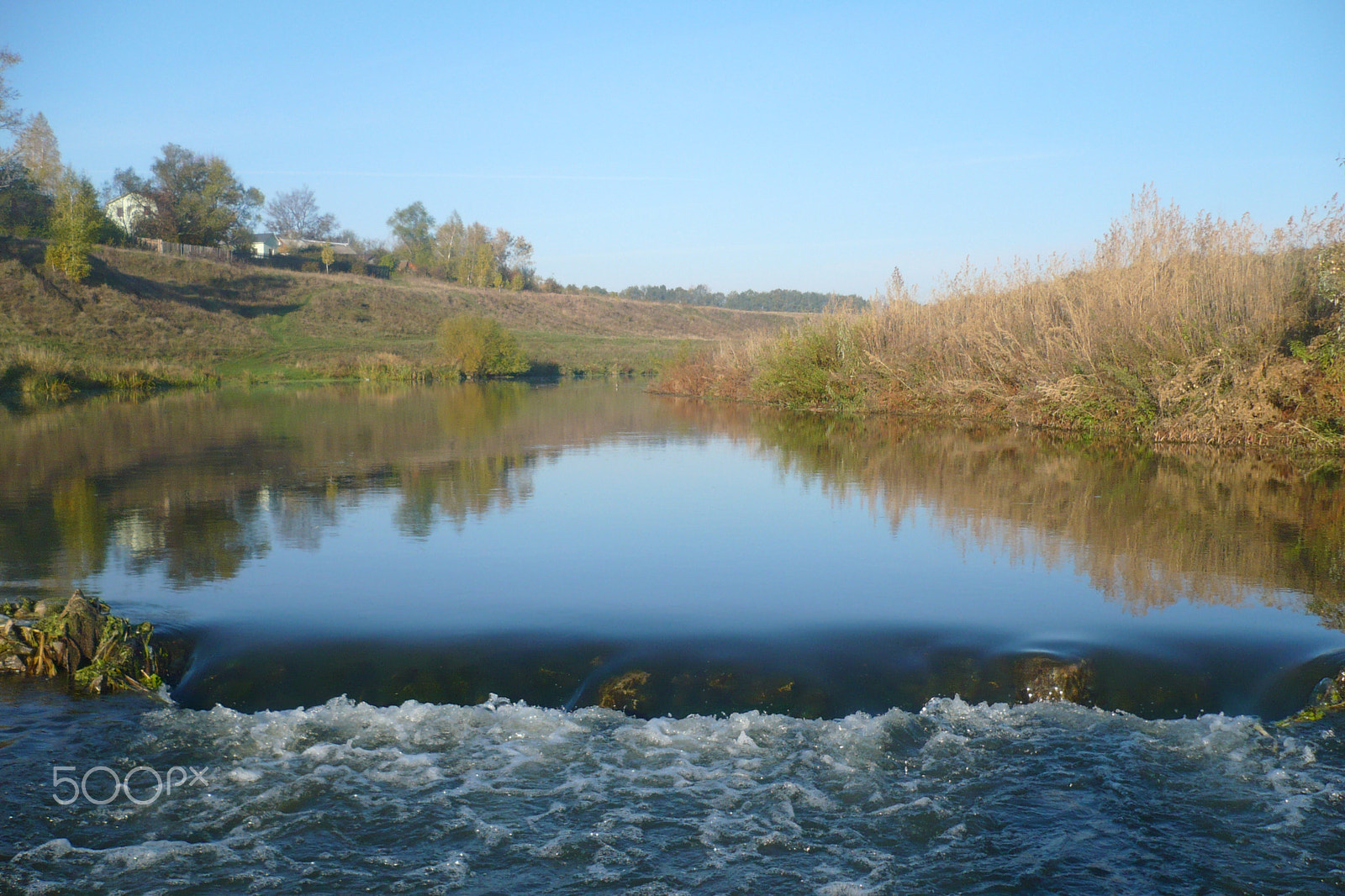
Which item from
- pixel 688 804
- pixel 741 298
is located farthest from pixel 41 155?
pixel 741 298

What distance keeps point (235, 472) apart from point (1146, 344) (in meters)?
14.6

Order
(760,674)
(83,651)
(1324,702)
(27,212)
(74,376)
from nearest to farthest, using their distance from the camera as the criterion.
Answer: (1324,702) → (760,674) → (83,651) → (74,376) → (27,212)

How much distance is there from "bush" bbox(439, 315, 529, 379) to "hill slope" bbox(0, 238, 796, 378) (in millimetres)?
1780

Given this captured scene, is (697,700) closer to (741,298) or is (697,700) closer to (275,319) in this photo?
(275,319)

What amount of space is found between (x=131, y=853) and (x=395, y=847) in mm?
1158

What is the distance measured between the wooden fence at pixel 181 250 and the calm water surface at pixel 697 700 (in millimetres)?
65732

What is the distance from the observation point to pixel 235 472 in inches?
516

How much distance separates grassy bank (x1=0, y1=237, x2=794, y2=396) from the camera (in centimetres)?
3838

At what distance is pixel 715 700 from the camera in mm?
5543

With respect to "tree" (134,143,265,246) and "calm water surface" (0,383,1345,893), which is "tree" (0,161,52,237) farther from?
"calm water surface" (0,383,1345,893)

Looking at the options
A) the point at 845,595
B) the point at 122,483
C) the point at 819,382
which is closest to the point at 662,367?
the point at 819,382

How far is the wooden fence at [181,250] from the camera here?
222 feet
